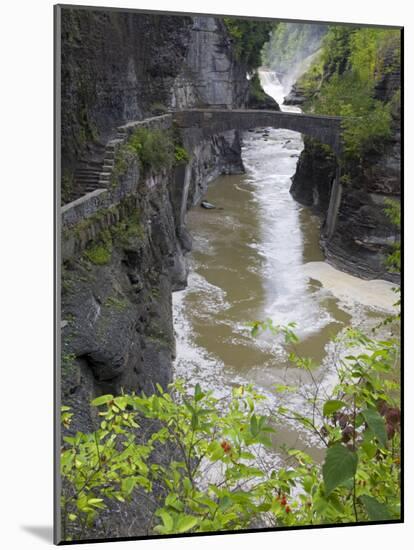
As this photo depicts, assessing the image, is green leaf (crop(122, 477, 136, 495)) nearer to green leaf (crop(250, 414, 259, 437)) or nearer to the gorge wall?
green leaf (crop(250, 414, 259, 437))

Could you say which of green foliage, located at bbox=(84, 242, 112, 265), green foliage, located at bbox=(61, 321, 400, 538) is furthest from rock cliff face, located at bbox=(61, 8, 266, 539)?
green foliage, located at bbox=(61, 321, 400, 538)

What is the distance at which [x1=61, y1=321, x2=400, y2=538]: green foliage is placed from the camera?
3549 millimetres

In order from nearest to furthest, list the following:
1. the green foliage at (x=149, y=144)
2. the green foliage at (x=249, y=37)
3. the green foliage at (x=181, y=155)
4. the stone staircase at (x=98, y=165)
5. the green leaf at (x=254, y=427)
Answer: the green leaf at (x=254, y=427) < the green foliage at (x=249, y=37) < the stone staircase at (x=98, y=165) < the green foliage at (x=149, y=144) < the green foliage at (x=181, y=155)

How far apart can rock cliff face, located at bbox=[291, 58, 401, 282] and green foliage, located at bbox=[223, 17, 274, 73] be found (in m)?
0.96

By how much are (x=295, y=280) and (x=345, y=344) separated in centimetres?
99

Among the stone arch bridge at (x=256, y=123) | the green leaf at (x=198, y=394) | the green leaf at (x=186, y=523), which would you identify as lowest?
the green leaf at (x=186, y=523)

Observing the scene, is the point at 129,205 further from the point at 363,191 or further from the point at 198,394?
the point at 198,394

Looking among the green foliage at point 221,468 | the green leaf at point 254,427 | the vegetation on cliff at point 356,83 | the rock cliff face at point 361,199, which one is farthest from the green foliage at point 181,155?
the green leaf at point 254,427

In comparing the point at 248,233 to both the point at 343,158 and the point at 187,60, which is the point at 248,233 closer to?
the point at 343,158

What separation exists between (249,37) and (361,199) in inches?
74.1

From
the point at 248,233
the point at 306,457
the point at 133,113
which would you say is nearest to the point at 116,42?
the point at 133,113

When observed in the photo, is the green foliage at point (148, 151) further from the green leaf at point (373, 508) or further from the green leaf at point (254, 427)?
the green leaf at point (373, 508)

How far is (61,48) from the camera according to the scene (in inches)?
193

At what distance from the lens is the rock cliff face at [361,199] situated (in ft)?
20.0
